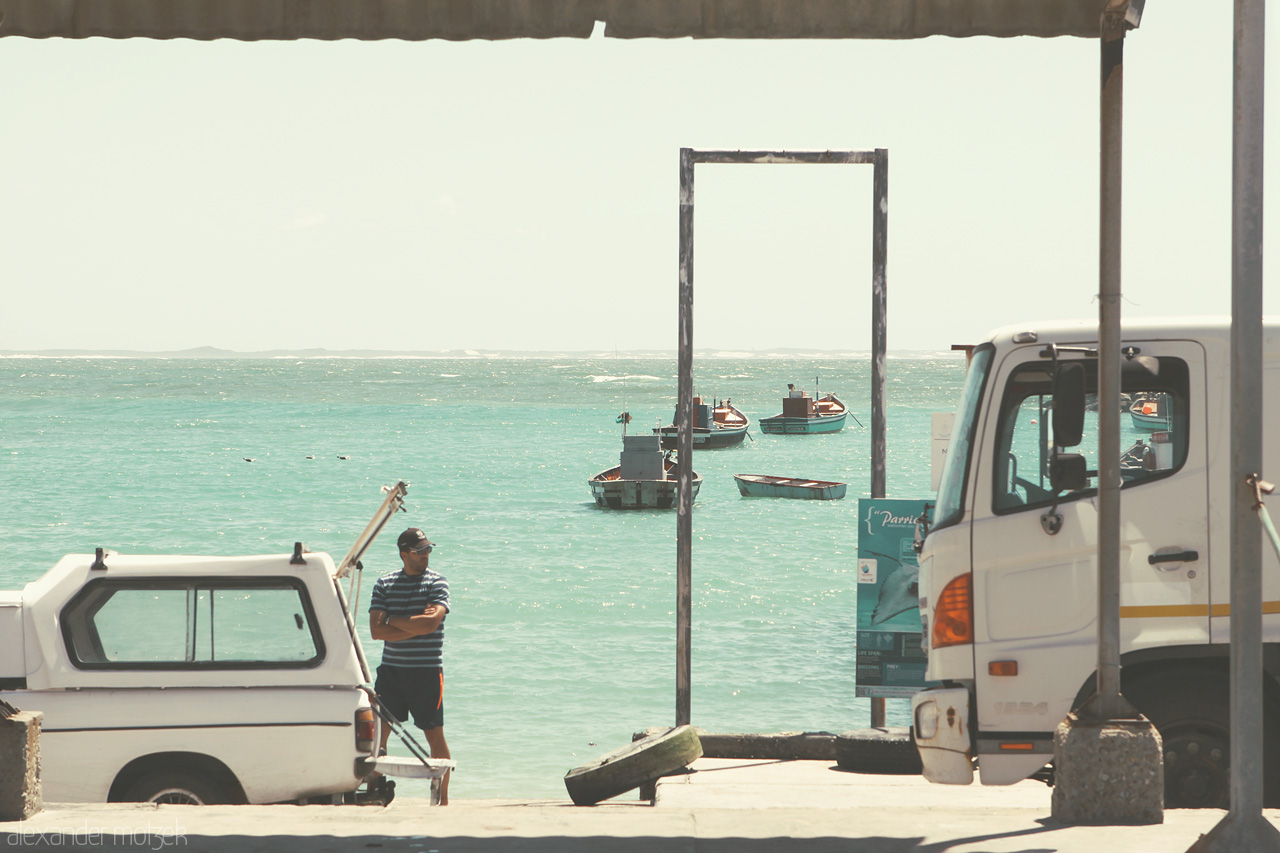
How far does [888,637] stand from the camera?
30.7ft

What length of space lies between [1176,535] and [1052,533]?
58cm

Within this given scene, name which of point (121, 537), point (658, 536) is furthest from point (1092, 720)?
point (121, 537)

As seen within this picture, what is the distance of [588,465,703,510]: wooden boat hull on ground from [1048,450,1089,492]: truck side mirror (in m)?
40.8

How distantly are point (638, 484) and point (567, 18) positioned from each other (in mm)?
41953

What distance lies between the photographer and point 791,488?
53.7 m

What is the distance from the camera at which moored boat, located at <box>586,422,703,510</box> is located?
47.4 metres

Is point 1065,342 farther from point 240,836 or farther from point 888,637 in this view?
point 240,836

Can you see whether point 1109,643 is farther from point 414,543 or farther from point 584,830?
point 414,543

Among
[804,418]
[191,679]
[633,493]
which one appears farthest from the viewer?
[804,418]

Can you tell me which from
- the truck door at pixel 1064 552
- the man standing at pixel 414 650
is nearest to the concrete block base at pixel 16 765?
the man standing at pixel 414 650

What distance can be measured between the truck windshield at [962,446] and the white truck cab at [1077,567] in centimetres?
1

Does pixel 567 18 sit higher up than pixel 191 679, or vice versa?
pixel 567 18

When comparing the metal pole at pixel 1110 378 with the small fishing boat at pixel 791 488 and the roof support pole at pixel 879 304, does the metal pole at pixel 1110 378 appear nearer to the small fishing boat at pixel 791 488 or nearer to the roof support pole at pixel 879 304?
the roof support pole at pixel 879 304

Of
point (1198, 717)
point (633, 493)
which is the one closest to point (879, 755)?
point (1198, 717)
